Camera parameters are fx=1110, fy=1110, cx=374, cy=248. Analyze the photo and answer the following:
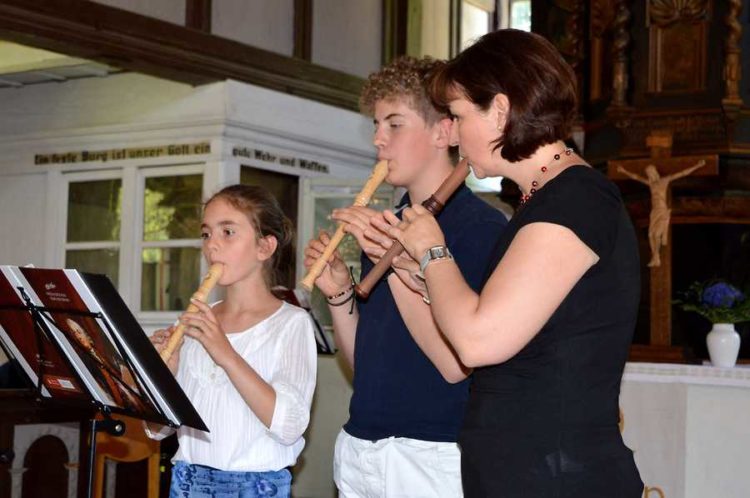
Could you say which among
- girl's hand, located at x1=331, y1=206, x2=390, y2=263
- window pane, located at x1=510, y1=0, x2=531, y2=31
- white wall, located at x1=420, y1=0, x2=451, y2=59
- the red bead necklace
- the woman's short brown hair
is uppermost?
window pane, located at x1=510, y1=0, x2=531, y2=31

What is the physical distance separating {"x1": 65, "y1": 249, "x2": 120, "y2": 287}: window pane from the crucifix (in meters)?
4.11

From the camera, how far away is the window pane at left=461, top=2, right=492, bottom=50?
11.9 m

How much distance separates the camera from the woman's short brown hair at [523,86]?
194cm

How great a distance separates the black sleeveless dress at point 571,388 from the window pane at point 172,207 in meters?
6.64

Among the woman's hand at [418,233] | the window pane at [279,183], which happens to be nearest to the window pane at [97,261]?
the window pane at [279,183]

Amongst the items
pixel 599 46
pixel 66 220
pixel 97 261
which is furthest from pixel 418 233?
pixel 66 220

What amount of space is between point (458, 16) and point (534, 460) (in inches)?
402

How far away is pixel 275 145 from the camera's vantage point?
8727 millimetres

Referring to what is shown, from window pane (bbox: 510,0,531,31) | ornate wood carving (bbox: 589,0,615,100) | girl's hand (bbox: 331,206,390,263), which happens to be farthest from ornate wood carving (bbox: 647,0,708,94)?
window pane (bbox: 510,0,531,31)

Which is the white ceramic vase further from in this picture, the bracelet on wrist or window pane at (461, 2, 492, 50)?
window pane at (461, 2, 492, 50)

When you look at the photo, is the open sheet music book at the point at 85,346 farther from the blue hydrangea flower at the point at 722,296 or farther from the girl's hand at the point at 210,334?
the blue hydrangea flower at the point at 722,296

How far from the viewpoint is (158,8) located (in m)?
7.80

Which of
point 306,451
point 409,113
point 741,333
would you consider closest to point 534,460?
point 409,113

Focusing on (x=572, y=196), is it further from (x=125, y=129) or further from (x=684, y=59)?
(x=125, y=129)
